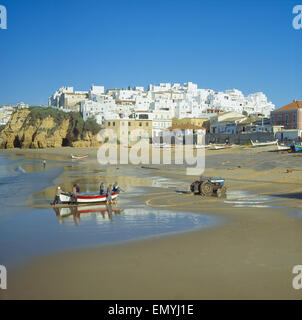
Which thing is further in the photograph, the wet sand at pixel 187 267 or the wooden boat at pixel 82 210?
the wooden boat at pixel 82 210

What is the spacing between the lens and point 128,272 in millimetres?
8617

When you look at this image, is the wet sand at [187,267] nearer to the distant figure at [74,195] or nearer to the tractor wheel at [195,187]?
the tractor wheel at [195,187]

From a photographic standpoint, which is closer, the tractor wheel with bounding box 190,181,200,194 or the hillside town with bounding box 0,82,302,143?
the tractor wheel with bounding box 190,181,200,194

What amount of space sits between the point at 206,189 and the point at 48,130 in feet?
264

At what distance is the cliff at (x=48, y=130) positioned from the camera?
88125mm

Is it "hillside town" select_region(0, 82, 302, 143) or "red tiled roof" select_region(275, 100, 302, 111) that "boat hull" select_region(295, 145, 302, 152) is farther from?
"red tiled roof" select_region(275, 100, 302, 111)

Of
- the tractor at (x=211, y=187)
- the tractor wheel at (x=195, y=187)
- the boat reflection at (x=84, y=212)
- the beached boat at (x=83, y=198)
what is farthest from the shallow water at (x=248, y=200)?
the beached boat at (x=83, y=198)

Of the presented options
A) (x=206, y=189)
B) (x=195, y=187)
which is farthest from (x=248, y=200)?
(x=195, y=187)

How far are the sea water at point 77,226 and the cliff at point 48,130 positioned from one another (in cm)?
6924

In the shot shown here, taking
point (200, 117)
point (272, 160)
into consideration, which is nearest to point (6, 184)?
point (272, 160)

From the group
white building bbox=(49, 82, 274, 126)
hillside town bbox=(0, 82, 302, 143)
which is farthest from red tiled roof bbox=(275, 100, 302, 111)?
white building bbox=(49, 82, 274, 126)

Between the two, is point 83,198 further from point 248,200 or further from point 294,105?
point 294,105

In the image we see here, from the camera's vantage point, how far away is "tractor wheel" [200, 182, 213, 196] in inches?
805

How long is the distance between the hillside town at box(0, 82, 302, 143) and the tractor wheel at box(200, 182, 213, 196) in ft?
105
